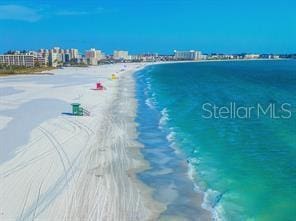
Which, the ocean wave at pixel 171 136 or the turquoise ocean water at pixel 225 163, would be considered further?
the ocean wave at pixel 171 136

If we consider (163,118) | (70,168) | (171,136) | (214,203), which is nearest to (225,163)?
(214,203)

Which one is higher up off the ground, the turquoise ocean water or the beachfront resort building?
the turquoise ocean water

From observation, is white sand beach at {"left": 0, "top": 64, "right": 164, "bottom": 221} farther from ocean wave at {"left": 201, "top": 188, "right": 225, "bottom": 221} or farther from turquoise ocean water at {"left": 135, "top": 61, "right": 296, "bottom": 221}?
ocean wave at {"left": 201, "top": 188, "right": 225, "bottom": 221}

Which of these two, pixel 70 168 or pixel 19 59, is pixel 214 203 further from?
pixel 19 59

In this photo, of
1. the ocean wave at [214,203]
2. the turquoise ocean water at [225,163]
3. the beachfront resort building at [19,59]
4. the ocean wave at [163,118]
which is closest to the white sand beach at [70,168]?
the turquoise ocean water at [225,163]

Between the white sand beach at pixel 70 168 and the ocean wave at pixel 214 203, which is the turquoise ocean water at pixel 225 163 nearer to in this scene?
the ocean wave at pixel 214 203

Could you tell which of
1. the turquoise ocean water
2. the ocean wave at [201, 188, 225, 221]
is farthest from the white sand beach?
the ocean wave at [201, 188, 225, 221]

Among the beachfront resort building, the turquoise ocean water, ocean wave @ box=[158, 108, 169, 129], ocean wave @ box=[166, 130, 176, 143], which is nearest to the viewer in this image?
the turquoise ocean water

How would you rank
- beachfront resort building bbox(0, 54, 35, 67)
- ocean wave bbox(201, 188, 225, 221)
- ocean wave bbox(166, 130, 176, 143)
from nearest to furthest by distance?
ocean wave bbox(201, 188, 225, 221) → ocean wave bbox(166, 130, 176, 143) → beachfront resort building bbox(0, 54, 35, 67)
